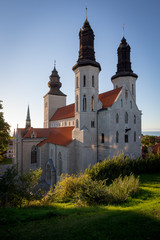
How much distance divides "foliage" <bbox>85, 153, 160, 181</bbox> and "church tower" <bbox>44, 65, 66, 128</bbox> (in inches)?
1203

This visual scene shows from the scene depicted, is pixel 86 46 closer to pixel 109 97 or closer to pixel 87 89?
pixel 87 89

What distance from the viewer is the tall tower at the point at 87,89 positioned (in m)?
21.8

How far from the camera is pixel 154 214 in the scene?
5.12m

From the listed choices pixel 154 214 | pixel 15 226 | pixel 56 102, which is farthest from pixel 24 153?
pixel 154 214

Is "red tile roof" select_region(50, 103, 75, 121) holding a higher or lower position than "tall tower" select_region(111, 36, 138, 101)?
lower

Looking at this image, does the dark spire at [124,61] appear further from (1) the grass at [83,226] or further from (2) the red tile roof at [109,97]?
(1) the grass at [83,226]

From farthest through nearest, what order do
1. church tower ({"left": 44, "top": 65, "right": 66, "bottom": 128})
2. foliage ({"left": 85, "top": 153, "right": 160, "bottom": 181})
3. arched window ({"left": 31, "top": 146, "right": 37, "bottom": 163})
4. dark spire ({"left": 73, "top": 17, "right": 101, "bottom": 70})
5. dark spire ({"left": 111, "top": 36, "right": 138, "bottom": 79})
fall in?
church tower ({"left": 44, "top": 65, "right": 66, "bottom": 128}) < arched window ({"left": 31, "top": 146, "right": 37, "bottom": 163}) < dark spire ({"left": 111, "top": 36, "right": 138, "bottom": 79}) < dark spire ({"left": 73, "top": 17, "right": 101, "bottom": 70}) < foliage ({"left": 85, "top": 153, "right": 160, "bottom": 181})

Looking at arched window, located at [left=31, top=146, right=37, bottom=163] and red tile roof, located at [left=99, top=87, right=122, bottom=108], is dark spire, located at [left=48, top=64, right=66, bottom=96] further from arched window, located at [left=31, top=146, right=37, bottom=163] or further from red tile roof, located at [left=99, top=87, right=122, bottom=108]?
red tile roof, located at [left=99, top=87, right=122, bottom=108]

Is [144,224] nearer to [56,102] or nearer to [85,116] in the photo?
[85,116]

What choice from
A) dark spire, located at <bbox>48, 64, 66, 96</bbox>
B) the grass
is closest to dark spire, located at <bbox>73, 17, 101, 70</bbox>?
the grass

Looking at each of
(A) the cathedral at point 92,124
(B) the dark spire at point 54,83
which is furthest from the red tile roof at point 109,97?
(B) the dark spire at point 54,83

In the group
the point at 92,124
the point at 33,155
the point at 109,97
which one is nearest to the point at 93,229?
the point at 92,124

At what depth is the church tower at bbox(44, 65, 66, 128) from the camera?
41.4m

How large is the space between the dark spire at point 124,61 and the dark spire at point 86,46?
7808 mm
